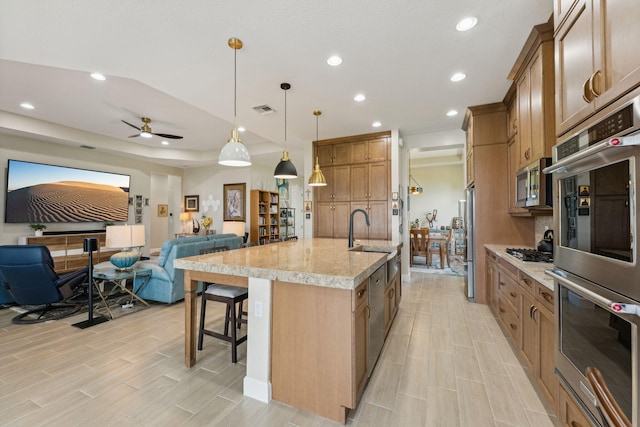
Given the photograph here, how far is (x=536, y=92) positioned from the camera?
2.50 meters

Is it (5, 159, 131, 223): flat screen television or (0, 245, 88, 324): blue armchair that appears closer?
(0, 245, 88, 324): blue armchair

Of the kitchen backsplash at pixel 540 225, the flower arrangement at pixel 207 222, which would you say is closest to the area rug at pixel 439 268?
the kitchen backsplash at pixel 540 225

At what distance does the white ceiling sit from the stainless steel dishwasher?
2080mm

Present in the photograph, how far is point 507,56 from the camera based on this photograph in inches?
105

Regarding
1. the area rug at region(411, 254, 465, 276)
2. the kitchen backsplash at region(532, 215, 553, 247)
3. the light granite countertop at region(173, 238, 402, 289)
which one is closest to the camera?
the light granite countertop at region(173, 238, 402, 289)

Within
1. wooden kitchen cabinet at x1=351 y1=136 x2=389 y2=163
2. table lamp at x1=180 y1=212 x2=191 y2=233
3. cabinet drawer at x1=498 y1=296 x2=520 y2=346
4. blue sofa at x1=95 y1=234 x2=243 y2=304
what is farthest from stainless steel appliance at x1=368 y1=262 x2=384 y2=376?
table lamp at x1=180 y1=212 x2=191 y2=233

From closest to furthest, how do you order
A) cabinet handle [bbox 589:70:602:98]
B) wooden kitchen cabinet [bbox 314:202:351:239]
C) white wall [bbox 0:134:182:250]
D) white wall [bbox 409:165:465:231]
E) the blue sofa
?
cabinet handle [bbox 589:70:602:98], the blue sofa, white wall [bbox 0:134:182:250], wooden kitchen cabinet [bbox 314:202:351:239], white wall [bbox 409:165:465:231]

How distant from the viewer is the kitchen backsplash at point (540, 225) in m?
3.14

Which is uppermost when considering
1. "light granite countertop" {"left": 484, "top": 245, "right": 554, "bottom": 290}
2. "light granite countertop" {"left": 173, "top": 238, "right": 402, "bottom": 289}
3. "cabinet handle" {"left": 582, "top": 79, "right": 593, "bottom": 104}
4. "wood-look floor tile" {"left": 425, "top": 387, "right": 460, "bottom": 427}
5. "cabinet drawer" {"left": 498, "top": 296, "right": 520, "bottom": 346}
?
"cabinet handle" {"left": 582, "top": 79, "right": 593, "bottom": 104}

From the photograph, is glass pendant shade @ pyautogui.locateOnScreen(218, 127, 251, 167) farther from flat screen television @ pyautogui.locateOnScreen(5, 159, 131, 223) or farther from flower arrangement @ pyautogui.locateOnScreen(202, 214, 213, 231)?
flower arrangement @ pyautogui.locateOnScreen(202, 214, 213, 231)

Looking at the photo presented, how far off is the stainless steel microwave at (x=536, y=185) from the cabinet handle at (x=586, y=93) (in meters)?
1.36

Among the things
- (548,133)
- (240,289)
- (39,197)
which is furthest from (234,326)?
(39,197)

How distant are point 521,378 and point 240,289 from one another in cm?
238

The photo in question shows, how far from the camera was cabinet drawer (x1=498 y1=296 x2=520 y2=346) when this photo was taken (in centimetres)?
234
